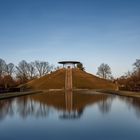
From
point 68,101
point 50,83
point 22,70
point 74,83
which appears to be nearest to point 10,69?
point 22,70

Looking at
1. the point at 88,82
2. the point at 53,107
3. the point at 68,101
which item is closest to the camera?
the point at 53,107

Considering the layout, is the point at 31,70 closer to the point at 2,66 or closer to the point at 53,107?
the point at 2,66

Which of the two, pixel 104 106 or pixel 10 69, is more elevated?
pixel 10 69

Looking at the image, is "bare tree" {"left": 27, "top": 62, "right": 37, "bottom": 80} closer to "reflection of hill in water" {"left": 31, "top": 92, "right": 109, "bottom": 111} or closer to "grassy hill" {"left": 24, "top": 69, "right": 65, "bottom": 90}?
"grassy hill" {"left": 24, "top": 69, "right": 65, "bottom": 90}

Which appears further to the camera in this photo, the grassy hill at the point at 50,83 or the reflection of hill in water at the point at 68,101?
the grassy hill at the point at 50,83

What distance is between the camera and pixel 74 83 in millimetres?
63844

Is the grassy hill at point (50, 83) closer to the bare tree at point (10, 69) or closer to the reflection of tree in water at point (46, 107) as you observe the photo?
the bare tree at point (10, 69)

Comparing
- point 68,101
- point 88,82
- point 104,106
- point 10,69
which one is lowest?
point 104,106

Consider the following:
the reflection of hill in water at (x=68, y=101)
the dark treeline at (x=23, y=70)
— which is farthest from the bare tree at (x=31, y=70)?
the reflection of hill in water at (x=68, y=101)

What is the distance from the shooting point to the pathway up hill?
6156 cm

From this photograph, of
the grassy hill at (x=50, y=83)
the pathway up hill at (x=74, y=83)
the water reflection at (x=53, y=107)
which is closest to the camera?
the water reflection at (x=53, y=107)

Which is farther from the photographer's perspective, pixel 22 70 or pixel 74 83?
pixel 22 70

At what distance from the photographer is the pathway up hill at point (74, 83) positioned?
61562 mm

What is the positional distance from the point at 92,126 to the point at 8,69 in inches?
2728
